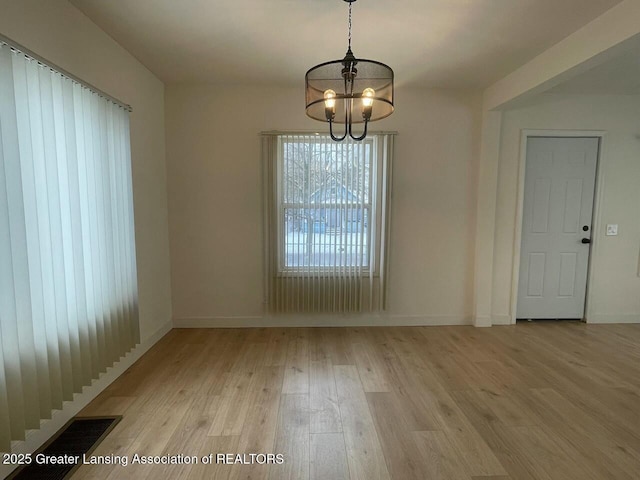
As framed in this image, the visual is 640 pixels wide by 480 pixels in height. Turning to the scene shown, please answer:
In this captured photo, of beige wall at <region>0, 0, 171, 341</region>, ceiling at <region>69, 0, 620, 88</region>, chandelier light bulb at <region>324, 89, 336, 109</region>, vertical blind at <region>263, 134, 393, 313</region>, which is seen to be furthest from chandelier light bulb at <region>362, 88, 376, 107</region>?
beige wall at <region>0, 0, 171, 341</region>

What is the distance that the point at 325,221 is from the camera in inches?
136

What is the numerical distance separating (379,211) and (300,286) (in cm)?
122

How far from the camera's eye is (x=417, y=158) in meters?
3.57

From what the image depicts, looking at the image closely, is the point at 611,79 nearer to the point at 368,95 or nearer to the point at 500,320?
the point at 500,320

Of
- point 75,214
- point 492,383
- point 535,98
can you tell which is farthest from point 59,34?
point 535,98

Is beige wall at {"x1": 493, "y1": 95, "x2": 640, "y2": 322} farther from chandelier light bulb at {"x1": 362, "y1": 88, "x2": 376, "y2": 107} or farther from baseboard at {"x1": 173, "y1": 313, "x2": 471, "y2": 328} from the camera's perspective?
chandelier light bulb at {"x1": 362, "y1": 88, "x2": 376, "y2": 107}

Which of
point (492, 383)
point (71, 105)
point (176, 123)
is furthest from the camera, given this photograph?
point (176, 123)

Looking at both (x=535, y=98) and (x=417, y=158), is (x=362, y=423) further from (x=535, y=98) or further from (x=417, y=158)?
(x=535, y=98)

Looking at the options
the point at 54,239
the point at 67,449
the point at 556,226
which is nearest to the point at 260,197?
the point at 54,239

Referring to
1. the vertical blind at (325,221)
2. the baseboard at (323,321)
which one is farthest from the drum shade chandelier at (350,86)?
the baseboard at (323,321)

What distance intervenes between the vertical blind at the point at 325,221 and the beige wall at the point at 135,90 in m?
1.10

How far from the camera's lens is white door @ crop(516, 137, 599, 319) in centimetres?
367

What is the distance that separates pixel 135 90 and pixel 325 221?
6.99ft

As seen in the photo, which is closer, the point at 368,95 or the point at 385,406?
the point at 368,95
